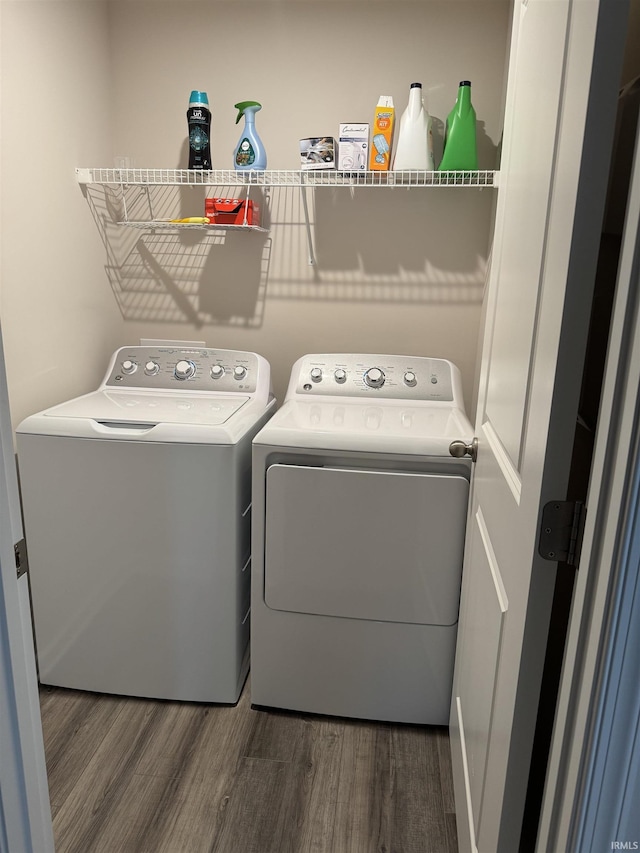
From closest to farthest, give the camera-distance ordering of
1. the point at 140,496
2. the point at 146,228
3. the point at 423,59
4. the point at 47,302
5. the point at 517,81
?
the point at 517,81
the point at 140,496
the point at 47,302
the point at 423,59
the point at 146,228

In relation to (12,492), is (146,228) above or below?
above

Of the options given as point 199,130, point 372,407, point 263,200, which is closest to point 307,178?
point 263,200

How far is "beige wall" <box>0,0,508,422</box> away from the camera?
7.13 ft

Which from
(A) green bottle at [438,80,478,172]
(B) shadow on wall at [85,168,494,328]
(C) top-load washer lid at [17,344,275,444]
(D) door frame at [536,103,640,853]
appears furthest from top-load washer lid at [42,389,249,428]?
(D) door frame at [536,103,640,853]

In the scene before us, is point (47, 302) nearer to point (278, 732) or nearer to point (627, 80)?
point (278, 732)

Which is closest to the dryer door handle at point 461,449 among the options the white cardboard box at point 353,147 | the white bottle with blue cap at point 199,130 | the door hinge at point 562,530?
Result: the door hinge at point 562,530

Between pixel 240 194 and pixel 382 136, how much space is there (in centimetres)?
61

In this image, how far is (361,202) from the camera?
7.88ft

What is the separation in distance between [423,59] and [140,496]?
6.01 ft

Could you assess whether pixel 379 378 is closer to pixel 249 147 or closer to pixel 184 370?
pixel 184 370

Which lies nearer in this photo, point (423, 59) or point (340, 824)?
point (340, 824)

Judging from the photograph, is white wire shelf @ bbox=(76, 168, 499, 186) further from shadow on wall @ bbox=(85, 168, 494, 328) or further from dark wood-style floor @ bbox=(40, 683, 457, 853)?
dark wood-style floor @ bbox=(40, 683, 457, 853)

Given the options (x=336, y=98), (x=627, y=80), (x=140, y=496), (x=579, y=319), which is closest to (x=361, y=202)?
(x=336, y=98)

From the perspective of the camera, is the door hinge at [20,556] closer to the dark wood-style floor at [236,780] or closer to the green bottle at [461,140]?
the dark wood-style floor at [236,780]
